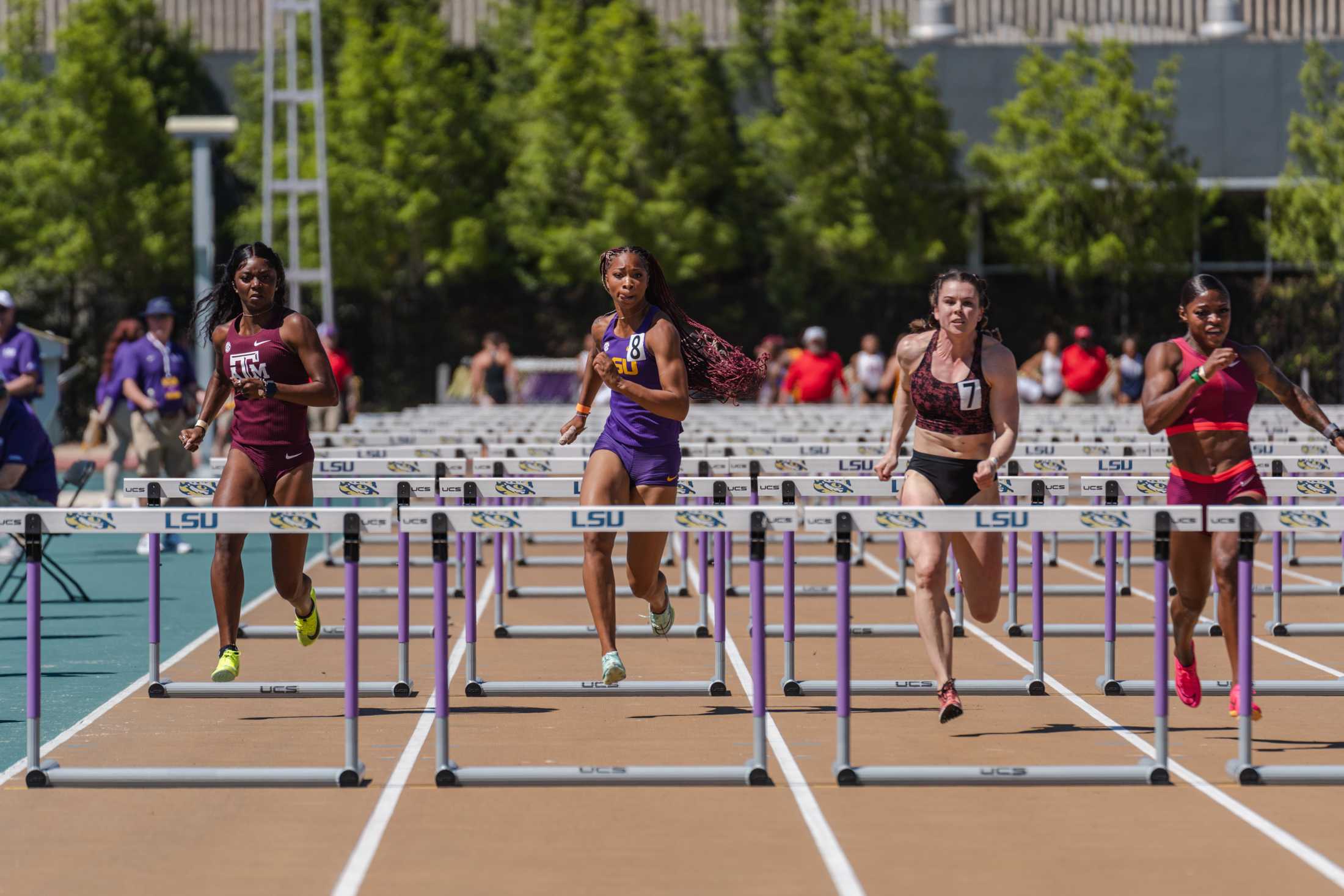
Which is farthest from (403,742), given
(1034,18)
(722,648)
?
(1034,18)

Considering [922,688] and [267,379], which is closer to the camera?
[267,379]

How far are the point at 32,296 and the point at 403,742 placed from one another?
33.1 m

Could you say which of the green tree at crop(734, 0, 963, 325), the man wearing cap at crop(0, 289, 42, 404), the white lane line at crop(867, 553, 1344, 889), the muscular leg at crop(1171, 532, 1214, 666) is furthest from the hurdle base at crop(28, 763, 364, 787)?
the green tree at crop(734, 0, 963, 325)

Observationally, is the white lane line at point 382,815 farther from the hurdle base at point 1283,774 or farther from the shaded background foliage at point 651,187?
the shaded background foliage at point 651,187

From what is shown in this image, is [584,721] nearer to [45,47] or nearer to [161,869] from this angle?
[161,869]

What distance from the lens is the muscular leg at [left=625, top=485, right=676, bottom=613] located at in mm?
9523

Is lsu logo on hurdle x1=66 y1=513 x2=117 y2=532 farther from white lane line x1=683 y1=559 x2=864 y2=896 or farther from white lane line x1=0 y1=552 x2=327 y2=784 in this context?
white lane line x1=683 y1=559 x2=864 y2=896

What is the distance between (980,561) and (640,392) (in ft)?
5.44

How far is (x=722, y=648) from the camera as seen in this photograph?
984cm

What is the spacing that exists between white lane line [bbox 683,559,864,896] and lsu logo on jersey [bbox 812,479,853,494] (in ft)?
3.42

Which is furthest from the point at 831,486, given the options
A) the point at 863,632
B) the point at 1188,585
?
the point at 863,632

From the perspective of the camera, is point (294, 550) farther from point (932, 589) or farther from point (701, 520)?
point (932, 589)

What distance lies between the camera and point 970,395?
9070 millimetres

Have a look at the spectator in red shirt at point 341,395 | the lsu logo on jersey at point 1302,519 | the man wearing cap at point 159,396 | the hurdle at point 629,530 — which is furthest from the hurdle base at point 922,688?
the spectator in red shirt at point 341,395
